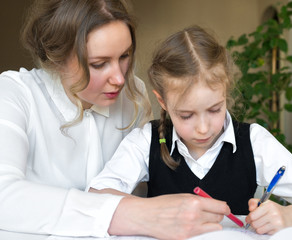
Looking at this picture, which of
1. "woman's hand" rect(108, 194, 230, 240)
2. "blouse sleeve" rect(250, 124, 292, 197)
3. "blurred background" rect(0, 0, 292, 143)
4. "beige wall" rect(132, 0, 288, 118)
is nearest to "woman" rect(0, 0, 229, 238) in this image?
"woman's hand" rect(108, 194, 230, 240)

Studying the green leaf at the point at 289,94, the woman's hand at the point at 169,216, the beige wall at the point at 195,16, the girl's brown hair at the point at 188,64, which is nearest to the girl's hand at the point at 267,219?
the woman's hand at the point at 169,216

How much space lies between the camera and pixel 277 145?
1.29 m

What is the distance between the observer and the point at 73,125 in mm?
1434

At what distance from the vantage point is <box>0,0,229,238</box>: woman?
0.98 metres

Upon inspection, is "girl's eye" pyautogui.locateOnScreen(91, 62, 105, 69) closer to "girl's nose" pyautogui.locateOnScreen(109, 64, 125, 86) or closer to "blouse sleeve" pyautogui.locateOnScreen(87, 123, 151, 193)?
"girl's nose" pyautogui.locateOnScreen(109, 64, 125, 86)

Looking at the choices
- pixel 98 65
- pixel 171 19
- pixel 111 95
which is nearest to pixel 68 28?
pixel 98 65

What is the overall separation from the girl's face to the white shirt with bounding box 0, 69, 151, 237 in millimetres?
329

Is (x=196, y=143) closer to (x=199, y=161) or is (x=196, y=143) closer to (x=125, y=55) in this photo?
(x=199, y=161)

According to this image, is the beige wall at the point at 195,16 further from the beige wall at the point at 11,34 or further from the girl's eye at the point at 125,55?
the girl's eye at the point at 125,55

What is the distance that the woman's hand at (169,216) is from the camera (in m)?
0.94

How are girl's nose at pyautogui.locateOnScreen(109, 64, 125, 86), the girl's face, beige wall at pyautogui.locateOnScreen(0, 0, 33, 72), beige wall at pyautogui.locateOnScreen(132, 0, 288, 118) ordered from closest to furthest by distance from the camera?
the girl's face → girl's nose at pyautogui.locateOnScreen(109, 64, 125, 86) → beige wall at pyautogui.locateOnScreen(0, 0, 33, 72) → beige wall at pyautogui.locateOnScreen(132, 0, 288, 118)

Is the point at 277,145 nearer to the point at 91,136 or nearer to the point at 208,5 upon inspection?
the point at 91,136

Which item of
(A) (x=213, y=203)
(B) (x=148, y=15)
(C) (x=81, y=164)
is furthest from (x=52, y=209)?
(B) (x=148, y=15)

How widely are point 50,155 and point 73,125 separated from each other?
0.12m
